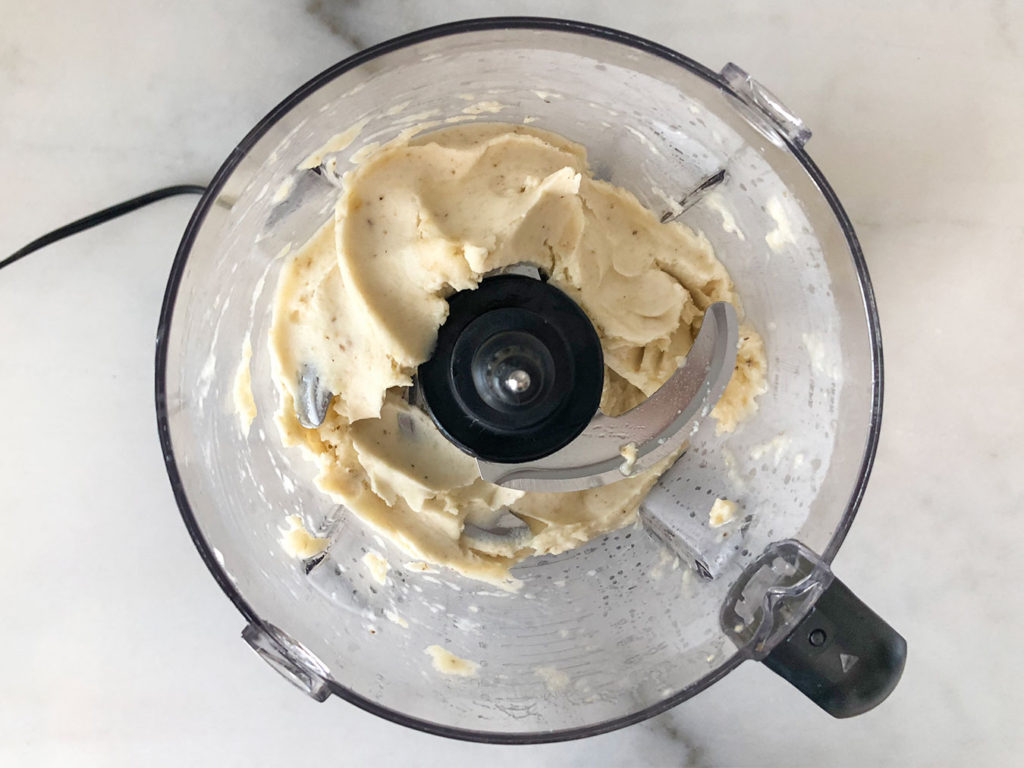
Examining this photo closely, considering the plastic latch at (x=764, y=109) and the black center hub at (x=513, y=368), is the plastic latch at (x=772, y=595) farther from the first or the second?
the plastic latch at (x=764, y=109)

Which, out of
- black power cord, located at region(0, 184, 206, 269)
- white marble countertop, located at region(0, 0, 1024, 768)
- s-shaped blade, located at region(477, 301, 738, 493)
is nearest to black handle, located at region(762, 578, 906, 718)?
s-shaped blade, located at region(477, 301, 738, 493)

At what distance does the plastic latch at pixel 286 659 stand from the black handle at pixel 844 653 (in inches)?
15.7

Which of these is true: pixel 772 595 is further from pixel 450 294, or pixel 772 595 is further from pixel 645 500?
pixel 450 294

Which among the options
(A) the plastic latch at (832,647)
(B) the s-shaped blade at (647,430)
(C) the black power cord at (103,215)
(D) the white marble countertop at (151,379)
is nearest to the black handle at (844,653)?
(A) the plastic latch at (832,647)

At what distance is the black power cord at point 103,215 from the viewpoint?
89 cm

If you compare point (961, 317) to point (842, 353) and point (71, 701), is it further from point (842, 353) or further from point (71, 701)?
point (71, 701)

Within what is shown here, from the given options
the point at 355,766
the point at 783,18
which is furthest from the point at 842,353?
the point at 355,766

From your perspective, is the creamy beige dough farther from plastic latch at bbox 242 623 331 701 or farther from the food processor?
plastic latch at bbox 242 623 331 701

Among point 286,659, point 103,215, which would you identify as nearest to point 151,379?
point 103,215

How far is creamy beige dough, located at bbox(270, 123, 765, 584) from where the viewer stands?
76 cm

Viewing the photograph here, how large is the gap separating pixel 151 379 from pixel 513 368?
0.44 metres

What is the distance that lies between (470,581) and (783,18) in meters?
0.70

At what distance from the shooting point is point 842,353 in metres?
0.75

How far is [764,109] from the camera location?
688mm
